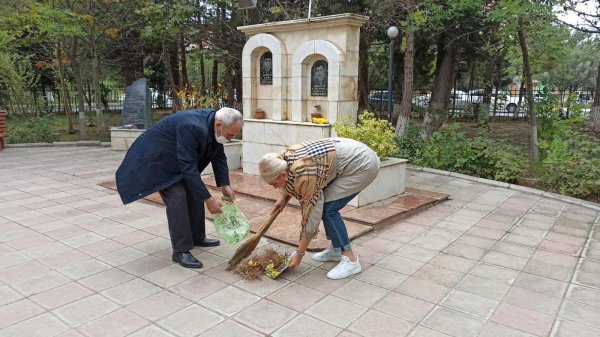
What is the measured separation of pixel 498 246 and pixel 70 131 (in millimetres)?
13308

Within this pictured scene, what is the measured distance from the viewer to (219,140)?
343cm

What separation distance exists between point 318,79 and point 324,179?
3826 millimetres

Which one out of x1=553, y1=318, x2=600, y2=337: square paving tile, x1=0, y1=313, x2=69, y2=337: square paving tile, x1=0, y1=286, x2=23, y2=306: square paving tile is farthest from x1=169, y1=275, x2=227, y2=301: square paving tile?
x1=553, y1=318, x2=600, y2=337: square paving tile

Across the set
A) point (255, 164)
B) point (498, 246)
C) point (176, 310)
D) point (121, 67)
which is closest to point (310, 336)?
point (176, 310)

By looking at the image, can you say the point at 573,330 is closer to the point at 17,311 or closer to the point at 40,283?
the point at 17,311

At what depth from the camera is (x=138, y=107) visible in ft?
34.8

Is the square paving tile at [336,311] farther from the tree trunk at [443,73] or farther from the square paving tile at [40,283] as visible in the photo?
the tree trunk at [443,73]

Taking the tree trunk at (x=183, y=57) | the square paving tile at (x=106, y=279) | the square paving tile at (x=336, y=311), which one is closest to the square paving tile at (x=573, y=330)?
the square paving tile at (x=336, y=311)

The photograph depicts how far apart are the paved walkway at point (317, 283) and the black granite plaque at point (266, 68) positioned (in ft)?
9.58

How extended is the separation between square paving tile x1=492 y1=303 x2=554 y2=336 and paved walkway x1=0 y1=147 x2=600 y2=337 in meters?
0.01

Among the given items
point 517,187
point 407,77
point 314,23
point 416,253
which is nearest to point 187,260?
point 416,253

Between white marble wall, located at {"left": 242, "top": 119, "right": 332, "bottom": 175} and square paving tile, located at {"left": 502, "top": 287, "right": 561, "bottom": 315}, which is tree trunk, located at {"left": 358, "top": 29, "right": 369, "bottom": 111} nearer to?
white marble wall, located at {"left": 242, "top": 119, "right": 332, "bottom": 175}

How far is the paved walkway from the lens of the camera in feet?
9.15

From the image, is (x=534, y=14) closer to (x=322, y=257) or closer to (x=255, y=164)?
(x=255, y=164)
